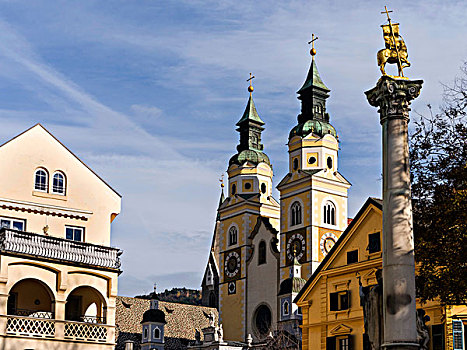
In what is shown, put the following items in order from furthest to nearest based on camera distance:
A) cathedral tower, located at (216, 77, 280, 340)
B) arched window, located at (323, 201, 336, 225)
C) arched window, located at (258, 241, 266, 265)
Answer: arched window, located at (258, 241, 266, 265), cathedral tower, located at (216, 77, 280, 340), arched window, located at (323, 201, 336, 225)

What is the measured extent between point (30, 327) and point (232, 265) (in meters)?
46.1

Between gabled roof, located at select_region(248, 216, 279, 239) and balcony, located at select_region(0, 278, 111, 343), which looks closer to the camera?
balcony, located at select_region(0, 278, 111, 343)

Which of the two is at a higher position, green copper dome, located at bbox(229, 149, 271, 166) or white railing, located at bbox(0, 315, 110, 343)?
green copper dome, located at bbox(229, 149, 271, 166)

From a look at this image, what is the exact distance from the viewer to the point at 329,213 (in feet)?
234

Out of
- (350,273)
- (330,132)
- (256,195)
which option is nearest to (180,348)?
(256,195)

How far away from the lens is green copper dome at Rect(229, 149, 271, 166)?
266ft

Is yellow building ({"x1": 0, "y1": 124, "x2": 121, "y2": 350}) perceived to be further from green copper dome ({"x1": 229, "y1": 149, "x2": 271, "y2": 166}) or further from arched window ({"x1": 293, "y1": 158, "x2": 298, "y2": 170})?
green copper dome ({"x1": 229, "y1": 149, "x2": 271, "y2": 166})

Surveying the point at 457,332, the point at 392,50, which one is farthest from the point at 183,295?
Result: the point at 392,50

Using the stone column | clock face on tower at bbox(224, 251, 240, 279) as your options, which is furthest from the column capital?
clock face on tower at bbox(224, 251, 240, 279)

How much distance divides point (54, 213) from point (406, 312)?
24307 mm

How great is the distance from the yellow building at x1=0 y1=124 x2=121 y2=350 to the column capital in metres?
20.1

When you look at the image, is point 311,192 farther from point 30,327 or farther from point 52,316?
point 30,327

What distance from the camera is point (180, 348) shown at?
75.8 metres

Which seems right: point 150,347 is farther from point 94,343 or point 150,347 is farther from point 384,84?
point 384,84
